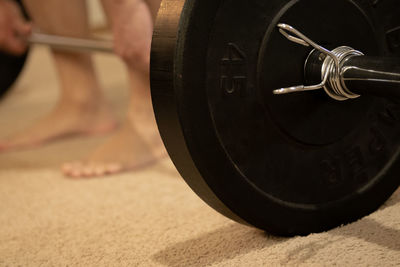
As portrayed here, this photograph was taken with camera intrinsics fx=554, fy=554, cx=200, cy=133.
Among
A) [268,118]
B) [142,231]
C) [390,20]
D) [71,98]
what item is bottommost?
[142,231]

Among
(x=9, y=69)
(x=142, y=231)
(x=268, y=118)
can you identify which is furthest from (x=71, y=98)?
(x=268, y=118)

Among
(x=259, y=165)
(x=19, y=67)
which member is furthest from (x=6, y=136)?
(x=259, y=165)

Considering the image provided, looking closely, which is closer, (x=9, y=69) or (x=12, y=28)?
(x=12, y=28)

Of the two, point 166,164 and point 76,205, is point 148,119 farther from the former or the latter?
point 76,205

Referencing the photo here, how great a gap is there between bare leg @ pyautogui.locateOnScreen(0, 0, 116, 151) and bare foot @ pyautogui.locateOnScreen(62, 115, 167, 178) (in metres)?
0.26

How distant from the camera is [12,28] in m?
1.67

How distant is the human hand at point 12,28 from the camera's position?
5.40ft

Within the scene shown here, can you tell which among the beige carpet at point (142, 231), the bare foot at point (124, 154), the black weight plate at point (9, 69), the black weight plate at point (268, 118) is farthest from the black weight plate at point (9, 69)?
the black weight plate at point (268, 118)

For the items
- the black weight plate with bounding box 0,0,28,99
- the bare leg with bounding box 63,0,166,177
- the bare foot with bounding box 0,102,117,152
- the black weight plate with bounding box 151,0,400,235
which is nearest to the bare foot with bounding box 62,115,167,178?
the bare leg with bounding box 63,0,166,177

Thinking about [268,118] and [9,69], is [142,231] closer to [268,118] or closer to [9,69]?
[268,118]

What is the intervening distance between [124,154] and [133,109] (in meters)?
0.13

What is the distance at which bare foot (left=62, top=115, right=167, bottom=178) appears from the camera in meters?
1.22

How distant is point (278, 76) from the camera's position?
0.73 m

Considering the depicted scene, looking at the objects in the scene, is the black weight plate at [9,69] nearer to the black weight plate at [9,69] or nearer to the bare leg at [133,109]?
the black weight plate at [9,69]
